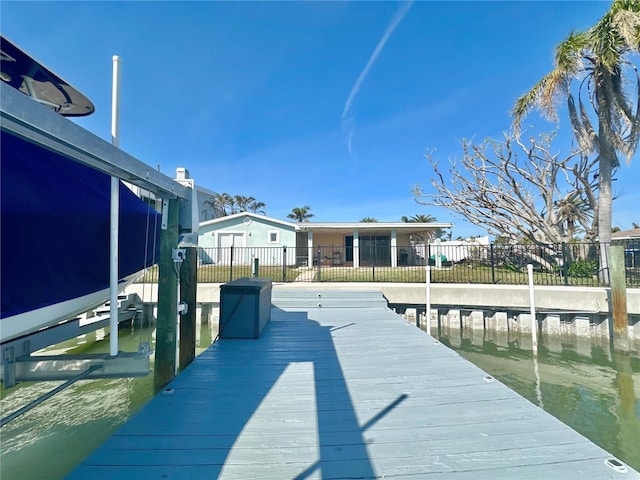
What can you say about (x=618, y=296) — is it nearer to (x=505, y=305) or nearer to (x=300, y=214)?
(x=505, y=305)

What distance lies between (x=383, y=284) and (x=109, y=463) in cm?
791

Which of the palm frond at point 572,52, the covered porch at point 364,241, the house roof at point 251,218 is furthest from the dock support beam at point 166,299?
the house roof at point 251,218

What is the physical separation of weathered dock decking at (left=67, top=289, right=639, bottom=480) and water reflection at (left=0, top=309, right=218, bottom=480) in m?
0.96

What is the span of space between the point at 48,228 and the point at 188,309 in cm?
185

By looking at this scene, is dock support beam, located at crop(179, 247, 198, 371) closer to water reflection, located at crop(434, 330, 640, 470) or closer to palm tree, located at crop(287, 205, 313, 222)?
water reflection, located at crop(434, 330, 640, 470)

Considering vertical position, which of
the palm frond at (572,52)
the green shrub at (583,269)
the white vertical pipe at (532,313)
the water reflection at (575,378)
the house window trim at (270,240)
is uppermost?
the palm frond at (572,52)

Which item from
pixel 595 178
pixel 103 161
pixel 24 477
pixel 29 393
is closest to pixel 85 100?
pixel 103 161

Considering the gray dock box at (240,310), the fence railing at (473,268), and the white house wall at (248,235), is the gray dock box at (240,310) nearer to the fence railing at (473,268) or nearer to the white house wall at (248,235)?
the fence railing at (473,268)

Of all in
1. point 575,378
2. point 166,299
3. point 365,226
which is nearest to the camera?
point 166,299

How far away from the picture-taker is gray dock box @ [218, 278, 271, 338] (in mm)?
4336

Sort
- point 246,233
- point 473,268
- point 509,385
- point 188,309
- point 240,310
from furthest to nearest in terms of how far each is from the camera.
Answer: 1. point 246,233
2. point 473,268
3. point 509,385
4. point 240,310
5. point 188,309

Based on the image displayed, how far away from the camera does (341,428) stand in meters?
2.11

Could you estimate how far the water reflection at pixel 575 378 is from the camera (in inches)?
146

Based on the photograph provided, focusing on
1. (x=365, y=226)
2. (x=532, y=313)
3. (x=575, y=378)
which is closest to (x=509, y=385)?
(x=575, y=378)
